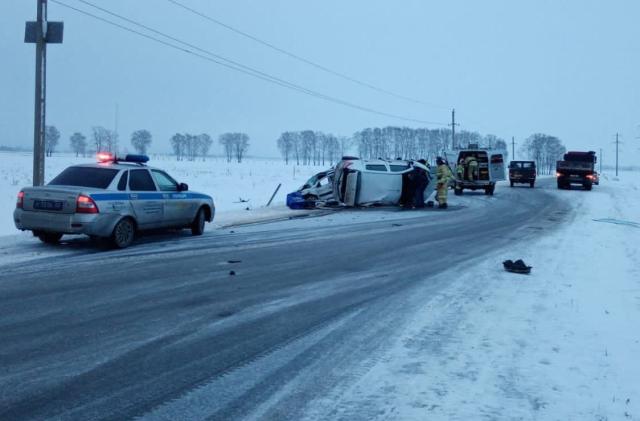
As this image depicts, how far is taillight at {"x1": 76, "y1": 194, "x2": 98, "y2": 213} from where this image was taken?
10.8m

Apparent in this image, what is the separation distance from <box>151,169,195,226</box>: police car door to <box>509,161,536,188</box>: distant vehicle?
35943 millimetres

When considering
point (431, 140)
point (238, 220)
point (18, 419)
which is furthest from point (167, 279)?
point (431, 140)

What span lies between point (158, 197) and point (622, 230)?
12.3 m

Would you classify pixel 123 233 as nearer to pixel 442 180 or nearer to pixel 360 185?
pixel 360 185

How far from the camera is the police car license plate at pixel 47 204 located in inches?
427

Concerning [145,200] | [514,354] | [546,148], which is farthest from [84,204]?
[546,148]

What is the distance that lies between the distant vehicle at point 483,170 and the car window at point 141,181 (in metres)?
22.7

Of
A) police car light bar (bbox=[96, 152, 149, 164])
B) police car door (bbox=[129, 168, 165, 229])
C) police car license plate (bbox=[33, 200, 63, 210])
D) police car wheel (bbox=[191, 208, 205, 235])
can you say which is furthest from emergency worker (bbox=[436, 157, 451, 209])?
police car license plate (bbox=[33, 200, 63, 210])

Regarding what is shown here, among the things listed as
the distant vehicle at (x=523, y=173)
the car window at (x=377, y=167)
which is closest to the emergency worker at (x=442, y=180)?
the car window at (x=377, y=167)

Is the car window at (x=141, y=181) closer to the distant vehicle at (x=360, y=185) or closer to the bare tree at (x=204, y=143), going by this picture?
the distant vehicle at (x=360, y=185)

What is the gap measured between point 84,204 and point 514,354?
318 inches

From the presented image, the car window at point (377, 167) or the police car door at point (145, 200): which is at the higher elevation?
the car window at point (377, 167)

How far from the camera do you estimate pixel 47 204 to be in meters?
11.0

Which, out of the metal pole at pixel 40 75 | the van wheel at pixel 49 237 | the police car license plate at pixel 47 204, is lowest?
the van wheel at pixel 49 237
